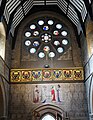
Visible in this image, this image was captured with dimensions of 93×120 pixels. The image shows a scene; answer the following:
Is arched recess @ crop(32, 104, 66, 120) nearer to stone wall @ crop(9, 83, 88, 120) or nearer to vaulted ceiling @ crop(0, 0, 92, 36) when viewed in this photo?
stone wall @ crop(9, 83, 88, 120)

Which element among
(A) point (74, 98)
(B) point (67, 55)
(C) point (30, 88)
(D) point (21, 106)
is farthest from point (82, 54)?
(D) point (21, 106)

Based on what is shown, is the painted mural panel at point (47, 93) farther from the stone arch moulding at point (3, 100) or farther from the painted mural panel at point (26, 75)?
the stone arch moulding at point (3, 100)

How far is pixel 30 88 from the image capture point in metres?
14.5

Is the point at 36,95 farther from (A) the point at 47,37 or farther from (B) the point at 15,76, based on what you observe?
(A) the point at 47,37

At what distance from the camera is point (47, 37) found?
16109 mm

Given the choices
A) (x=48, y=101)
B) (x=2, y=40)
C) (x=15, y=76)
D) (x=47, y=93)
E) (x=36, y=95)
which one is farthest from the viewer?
(x=15, y=76)

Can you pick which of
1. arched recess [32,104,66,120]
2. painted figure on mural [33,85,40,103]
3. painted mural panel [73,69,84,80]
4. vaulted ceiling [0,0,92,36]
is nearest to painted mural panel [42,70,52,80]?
painted figure on mural [33,85,40,103]

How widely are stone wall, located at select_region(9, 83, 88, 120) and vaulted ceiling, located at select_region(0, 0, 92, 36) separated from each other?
3.84m

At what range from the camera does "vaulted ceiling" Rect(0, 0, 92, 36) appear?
1342cm

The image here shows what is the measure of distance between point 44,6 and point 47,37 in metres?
2.33

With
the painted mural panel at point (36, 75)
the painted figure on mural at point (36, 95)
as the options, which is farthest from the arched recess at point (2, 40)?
the painted figure on mural at point (36, 95)

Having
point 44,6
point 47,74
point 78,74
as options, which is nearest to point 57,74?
point 47,74

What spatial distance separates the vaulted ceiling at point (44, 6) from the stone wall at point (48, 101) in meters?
3.84

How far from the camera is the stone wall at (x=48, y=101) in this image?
13.9 metres
